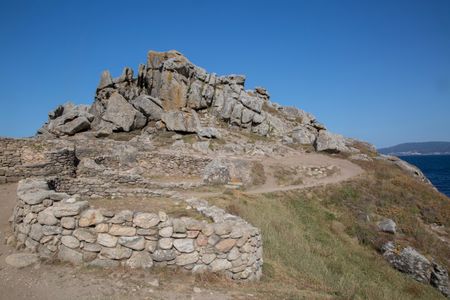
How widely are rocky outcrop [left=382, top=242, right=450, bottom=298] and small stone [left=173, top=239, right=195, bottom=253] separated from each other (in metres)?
12.7

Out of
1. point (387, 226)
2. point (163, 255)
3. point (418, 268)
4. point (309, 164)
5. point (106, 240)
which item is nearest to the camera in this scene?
point (106, 240)

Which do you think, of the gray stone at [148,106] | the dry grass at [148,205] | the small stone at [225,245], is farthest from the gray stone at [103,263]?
the gray stone at [148,106]

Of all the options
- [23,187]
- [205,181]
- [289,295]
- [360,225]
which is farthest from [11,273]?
[360,225]

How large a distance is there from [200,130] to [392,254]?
24.3m

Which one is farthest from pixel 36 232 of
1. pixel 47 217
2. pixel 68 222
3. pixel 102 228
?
pixel 102 228

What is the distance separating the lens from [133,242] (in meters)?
7.77

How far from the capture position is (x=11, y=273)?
7168 mm

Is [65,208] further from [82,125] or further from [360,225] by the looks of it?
[82,125]

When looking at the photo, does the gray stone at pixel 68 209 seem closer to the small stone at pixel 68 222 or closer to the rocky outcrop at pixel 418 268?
the small stone at pixel 68 222

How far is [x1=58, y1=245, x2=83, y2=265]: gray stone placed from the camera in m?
7.74

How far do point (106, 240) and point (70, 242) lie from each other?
92cm

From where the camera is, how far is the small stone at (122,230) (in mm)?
7750

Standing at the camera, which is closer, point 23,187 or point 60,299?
point 60,299

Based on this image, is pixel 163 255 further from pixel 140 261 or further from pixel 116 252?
pixel 116 252
